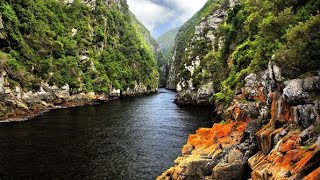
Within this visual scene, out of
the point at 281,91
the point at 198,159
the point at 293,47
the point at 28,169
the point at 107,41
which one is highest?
the point at 107,41

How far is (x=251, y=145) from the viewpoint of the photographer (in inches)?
1278

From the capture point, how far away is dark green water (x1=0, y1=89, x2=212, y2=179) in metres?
42.6

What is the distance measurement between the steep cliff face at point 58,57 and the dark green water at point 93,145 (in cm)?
1397

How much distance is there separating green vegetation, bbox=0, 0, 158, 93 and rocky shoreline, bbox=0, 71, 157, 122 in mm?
2765

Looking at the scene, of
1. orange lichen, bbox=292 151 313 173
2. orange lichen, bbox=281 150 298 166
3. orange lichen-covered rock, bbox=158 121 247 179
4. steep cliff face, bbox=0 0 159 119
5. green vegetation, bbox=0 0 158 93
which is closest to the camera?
orange lichen, bbox=292 151 313 173

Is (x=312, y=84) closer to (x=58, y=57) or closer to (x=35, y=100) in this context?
(x=35, y=100)

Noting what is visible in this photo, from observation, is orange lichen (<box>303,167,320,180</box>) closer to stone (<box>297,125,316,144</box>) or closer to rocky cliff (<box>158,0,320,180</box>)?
rocky cliff (<box>158,0,320,180</box>)

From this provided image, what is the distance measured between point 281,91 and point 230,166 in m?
8.30

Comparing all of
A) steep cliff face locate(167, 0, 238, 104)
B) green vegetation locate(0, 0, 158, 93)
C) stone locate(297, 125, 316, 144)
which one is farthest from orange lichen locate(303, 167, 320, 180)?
steep cliff face locate(167, 0, 238, 104)

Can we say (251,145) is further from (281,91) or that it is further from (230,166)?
(281,91)

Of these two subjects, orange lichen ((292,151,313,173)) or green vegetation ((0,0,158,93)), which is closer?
orange lichen ((292,151,313,173))

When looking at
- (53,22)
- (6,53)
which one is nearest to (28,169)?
(6,53)

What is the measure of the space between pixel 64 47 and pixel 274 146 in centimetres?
11588

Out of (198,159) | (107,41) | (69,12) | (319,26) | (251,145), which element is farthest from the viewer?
(107,41)
